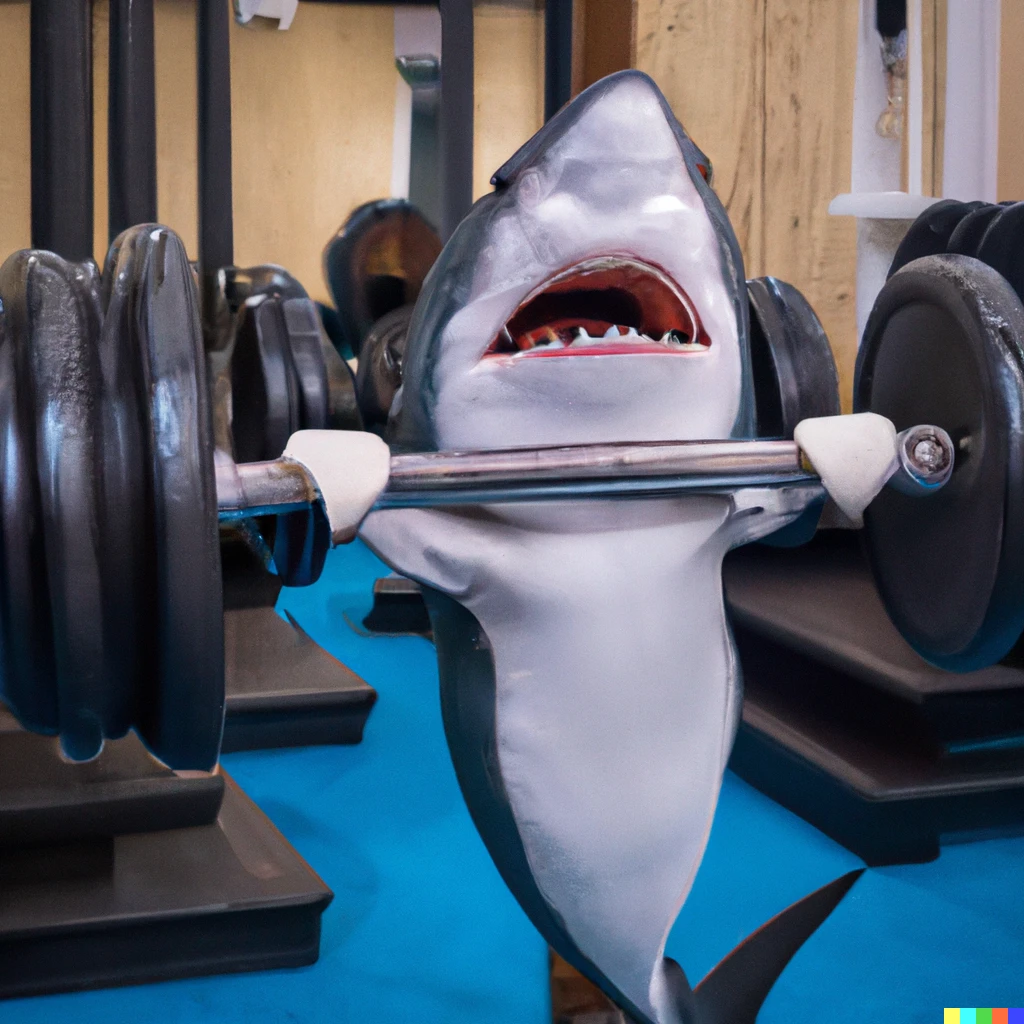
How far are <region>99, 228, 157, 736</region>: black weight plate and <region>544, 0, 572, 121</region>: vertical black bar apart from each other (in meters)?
0.73

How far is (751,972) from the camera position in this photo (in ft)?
1.77

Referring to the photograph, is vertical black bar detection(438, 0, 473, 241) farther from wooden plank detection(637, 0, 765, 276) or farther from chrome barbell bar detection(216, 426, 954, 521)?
chrome barbell bar detection(216, 426, 954, 521)

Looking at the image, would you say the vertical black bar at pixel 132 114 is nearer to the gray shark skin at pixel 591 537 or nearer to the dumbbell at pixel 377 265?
the dumbbell at pixel 377 265

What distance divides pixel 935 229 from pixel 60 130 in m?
0.61

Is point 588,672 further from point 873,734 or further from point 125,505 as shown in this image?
point 873,734

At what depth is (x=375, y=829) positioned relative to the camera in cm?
84

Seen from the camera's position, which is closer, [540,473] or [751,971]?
[540,473]

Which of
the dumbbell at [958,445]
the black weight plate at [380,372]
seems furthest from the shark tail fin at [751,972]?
the black weight plate at [380,372]

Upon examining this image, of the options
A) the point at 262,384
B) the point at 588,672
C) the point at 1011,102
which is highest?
the point at 1011,102

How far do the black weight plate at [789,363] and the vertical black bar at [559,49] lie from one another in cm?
53

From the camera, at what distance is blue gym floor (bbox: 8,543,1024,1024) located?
23.1 inches

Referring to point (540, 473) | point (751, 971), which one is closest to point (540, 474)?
point (540, 473)

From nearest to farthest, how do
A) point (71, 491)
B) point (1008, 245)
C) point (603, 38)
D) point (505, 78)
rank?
point (71, 491) < point (1008, 245) < point (603, 38) < point (505, 78)

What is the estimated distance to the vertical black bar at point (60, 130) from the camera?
2.55ft
